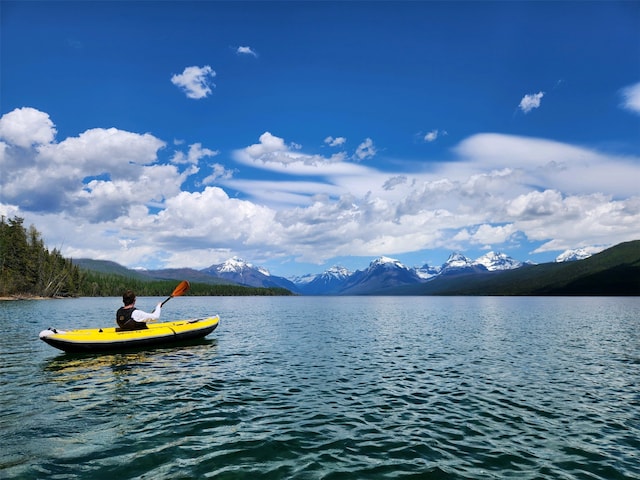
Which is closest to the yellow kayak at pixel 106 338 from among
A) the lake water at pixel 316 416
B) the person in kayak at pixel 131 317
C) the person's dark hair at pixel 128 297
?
the person in kayak at pixel 131 317

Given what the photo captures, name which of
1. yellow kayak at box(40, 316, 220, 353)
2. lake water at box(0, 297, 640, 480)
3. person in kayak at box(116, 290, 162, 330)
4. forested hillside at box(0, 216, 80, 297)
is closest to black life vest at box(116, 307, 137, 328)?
person in kayak at box(116, 290, 162, 330)

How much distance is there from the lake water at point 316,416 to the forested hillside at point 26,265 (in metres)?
135

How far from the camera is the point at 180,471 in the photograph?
428 inches

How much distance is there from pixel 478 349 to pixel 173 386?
2780 cm

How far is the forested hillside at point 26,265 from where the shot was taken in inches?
5330

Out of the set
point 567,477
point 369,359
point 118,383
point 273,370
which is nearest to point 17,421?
point 118,383

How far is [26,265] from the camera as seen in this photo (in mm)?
144000

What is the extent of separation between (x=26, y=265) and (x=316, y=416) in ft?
556

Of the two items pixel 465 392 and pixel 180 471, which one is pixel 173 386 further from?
pixel 465 392

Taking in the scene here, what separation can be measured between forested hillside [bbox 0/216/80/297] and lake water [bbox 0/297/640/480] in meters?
135

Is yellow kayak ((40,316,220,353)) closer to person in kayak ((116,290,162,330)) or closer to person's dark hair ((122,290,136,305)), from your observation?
person in kayak ((116,290,162,330))

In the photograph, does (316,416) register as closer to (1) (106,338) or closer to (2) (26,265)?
(1) (106,338)

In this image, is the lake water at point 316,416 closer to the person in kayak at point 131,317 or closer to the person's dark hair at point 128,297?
the person in kayak at point 131,317

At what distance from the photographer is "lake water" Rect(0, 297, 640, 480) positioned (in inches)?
450
